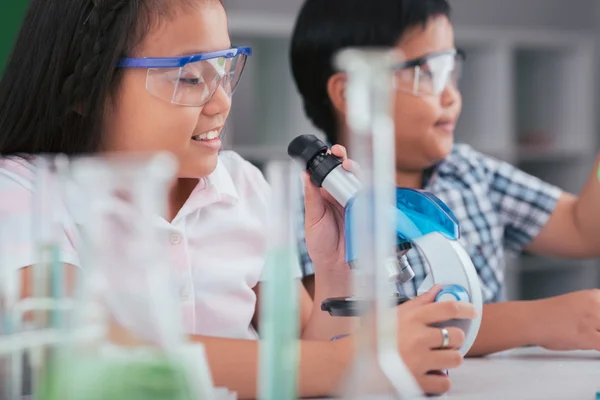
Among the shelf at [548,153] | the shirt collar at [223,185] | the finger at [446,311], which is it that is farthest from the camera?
the shelf at [548,153]

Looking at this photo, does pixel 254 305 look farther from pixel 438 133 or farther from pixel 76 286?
pixel 76 286

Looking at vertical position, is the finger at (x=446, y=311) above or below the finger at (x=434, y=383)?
above

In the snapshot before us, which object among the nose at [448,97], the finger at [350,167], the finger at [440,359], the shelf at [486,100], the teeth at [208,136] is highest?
the shelf at [486,100]

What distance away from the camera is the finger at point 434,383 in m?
0.87

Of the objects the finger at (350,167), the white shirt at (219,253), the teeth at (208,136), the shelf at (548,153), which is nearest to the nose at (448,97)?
the white shirt at (219,253)

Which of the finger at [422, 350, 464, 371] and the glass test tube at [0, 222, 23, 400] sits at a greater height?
the glass test tube at [0, 222, 23, 400]

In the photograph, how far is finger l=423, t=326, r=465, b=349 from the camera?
2.81ft

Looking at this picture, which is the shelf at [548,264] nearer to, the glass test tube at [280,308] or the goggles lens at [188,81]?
the goggles lens at [188,81]

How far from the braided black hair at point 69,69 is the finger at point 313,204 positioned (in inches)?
10.6

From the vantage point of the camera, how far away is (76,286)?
621mm

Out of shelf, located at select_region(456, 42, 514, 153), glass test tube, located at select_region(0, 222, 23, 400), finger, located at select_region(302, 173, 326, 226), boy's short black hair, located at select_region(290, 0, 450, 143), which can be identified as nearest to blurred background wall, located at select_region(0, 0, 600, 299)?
shelf, located at select_region(456, 42, 514, 153)

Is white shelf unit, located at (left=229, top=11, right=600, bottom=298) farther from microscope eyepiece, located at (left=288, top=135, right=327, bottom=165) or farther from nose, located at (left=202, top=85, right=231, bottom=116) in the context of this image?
microscope eyepiece, located at (left=288, top=135, right=327, bottom=165)

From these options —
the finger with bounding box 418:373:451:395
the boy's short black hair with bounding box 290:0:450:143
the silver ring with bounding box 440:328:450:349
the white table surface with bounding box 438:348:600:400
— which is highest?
Result: the boy's short black hair with bounding box 290:0:450:143

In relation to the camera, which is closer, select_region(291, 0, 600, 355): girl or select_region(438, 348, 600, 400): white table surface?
select_region(438, 348, 600, 400): white table surface
